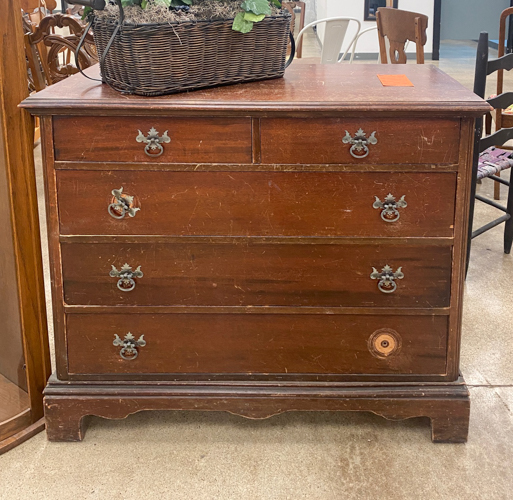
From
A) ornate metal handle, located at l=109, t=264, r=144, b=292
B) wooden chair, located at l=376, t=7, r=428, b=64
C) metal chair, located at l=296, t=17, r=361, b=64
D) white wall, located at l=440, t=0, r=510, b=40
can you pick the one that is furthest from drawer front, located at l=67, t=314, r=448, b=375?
white wall, located at l=440, t=0, r=510, b=40

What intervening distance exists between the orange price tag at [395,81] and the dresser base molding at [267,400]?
0.88 meters

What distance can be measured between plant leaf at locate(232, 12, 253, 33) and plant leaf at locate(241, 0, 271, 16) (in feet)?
0.07

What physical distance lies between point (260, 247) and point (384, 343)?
0.46 m

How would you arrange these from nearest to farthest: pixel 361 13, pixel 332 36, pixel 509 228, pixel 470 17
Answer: pixel 509 228
pixel 332 36
pixel 361 13
pixel 470 17

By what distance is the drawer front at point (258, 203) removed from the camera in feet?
6.14

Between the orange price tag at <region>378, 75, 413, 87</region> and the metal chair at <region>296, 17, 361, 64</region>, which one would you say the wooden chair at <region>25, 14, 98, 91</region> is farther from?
the orange price tag at <region>378, 75, 413, 87</region>

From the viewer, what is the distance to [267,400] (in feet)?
6.73

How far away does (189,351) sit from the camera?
204 centimetres

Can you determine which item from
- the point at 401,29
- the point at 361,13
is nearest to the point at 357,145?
the point at 401,29

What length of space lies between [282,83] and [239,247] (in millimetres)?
517

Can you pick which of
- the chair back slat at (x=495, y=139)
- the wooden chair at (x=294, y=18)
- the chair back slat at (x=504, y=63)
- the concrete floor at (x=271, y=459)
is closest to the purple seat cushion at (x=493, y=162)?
the chair back slat at (x=495, y=139)

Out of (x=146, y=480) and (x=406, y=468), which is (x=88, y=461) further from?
(x=406, y=468)

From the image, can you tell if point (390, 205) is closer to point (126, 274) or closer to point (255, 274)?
point (255, 274)

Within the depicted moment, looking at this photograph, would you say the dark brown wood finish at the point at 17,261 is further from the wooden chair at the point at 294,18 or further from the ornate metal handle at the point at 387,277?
the wooden chair at the point at 294,18
